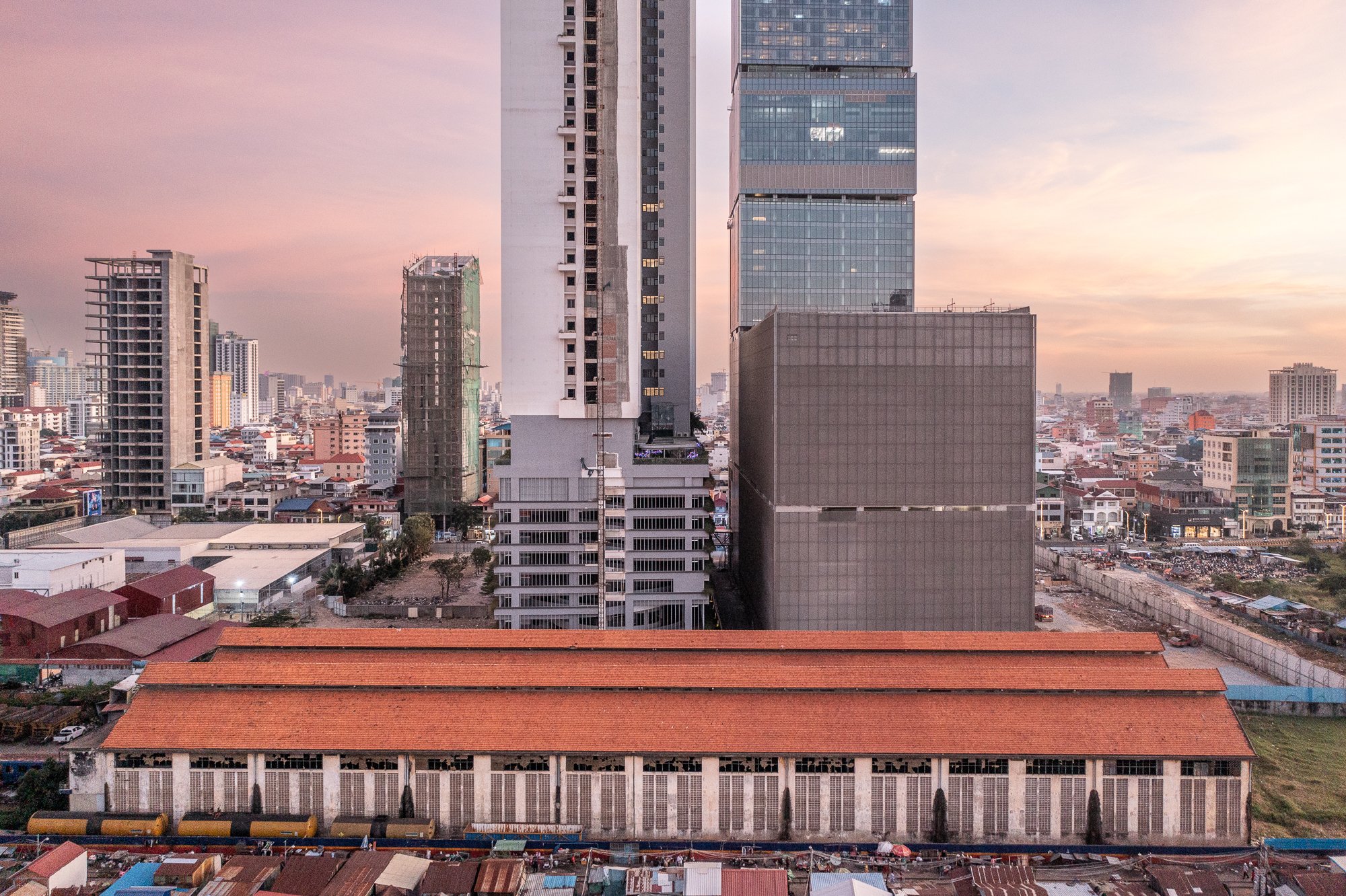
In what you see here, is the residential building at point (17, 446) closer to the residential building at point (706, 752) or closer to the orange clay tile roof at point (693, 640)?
the orange clay tile roof at point (693, 640)

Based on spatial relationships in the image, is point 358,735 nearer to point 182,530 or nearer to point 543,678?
point 543,678

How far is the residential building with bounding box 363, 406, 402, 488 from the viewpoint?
443 ft

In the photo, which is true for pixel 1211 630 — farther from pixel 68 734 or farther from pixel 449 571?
pixel 68 734

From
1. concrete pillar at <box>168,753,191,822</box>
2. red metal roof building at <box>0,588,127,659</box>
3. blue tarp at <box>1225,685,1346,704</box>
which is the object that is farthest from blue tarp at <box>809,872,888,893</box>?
red metal roof building at <box>0,588,127,659</box>

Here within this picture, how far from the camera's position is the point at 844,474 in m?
46.7

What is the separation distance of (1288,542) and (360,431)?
165 m

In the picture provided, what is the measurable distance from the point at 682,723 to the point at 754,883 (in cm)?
716

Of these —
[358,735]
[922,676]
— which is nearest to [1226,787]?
[922,676]

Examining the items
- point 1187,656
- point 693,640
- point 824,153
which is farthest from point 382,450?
point 1187,656

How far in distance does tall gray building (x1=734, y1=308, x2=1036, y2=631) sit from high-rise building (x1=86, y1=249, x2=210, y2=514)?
91.1 m

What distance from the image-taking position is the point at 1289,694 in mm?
45906

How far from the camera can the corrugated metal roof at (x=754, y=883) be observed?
25.6 metres

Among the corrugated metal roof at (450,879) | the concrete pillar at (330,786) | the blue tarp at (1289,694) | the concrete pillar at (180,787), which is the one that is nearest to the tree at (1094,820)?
the blue tarp at (1289,694)

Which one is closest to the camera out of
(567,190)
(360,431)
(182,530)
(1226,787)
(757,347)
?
(1226,787)
